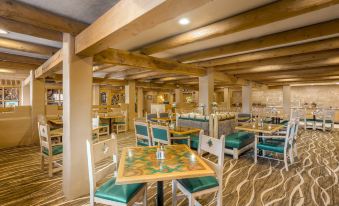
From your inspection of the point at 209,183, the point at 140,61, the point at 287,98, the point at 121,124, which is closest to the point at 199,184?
the point at 209,183

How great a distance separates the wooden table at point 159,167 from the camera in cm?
165

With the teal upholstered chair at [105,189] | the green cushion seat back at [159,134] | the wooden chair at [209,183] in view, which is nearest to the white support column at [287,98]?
the green cushion seat back at [159,134]

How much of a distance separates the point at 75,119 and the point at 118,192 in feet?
4.65

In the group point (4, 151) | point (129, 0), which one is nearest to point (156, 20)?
point (129, 0)

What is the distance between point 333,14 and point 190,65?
128 inches

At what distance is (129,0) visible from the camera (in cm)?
163

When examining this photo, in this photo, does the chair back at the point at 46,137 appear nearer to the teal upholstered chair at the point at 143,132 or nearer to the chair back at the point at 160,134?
the teal upholstered chair at the point at 143,132

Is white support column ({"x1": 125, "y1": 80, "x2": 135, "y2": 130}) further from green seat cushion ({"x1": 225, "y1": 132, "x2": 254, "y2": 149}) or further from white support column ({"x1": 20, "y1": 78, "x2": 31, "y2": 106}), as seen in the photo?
green seat cushion ({"x1": 225, "y1": 132, "x2": 254, "y2": 149})

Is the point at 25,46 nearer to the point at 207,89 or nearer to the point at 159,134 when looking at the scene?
the point at 159,134

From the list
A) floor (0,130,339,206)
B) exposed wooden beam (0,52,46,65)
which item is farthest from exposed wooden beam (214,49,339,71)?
exposed wooden beam (0,52,46,65)

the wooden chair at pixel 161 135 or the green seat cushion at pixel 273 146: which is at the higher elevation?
the wooden chair at pixel 161 135

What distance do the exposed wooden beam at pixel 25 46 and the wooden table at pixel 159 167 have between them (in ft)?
10.1

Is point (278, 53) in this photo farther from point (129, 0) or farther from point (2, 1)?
point (2, 1)

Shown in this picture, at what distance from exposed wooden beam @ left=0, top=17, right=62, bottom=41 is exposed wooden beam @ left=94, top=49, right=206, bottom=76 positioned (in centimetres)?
73
